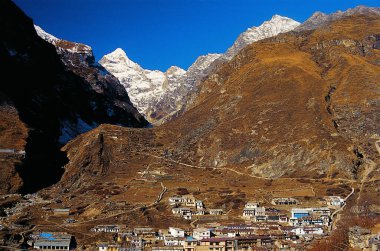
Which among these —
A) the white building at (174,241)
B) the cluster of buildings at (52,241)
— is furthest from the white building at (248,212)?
the cluster of buildings at (52,241)

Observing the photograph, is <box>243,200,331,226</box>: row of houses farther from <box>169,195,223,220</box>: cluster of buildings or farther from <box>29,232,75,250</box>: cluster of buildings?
<box>29,232,75,250</box>: cluster of buildings

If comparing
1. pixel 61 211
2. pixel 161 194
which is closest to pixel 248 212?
pixel 161 194

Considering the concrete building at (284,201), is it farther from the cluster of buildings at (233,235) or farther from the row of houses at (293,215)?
the row of houses at (293,215)

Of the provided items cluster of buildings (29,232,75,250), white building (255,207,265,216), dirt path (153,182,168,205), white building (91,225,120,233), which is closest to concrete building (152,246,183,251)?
white building (91,225,120,233)

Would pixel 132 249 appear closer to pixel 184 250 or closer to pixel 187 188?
pixel 184 250

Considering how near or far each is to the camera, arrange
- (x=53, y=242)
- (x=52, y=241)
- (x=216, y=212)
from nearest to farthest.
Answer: (x=53, y=242), (x=52, y=241), (x=216, y=212)

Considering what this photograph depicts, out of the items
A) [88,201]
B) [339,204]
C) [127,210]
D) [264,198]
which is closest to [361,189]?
[339,204]

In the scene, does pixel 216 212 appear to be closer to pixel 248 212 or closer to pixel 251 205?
pixel 248 212
